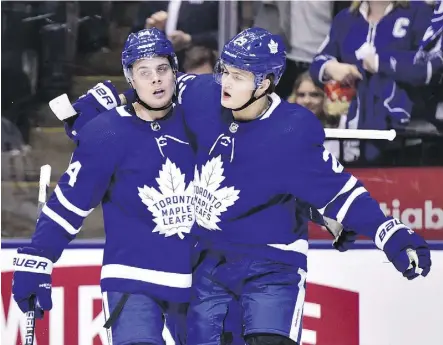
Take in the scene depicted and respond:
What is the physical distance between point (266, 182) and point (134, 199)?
0.34m

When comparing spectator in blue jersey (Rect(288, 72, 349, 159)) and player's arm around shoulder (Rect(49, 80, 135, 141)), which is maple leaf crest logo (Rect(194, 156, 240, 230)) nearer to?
player's arm around shoulder (Rect(49, 80, 135, 141))

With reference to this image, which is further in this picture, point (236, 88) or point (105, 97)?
point (105, 97)

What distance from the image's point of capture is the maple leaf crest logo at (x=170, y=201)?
2.96 meters

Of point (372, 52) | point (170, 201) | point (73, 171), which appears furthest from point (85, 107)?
point (372, 52)

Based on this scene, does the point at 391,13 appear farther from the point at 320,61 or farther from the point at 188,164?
the point at 188,164

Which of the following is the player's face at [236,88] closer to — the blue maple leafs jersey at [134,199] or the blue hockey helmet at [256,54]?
the blue hockey helmet at [256,54]

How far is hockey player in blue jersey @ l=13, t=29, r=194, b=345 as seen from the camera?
294 centimetres

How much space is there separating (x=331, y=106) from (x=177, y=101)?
118 centimetres

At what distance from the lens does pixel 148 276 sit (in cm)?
297

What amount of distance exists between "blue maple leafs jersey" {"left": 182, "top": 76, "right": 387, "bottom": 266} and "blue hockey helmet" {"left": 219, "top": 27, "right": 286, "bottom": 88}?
0.32ft

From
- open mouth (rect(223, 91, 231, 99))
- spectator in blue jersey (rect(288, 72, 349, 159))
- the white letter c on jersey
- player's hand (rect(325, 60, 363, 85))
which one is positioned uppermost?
the white letter c on jersey

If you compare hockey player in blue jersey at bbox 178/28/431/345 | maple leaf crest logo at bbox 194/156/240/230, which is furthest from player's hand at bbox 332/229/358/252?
maple leaf crest logo at bbox 194/156/240/230

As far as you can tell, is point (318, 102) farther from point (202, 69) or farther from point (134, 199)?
point (134, 199)

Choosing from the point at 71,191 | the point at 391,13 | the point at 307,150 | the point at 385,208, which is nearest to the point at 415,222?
the point at 385,208
